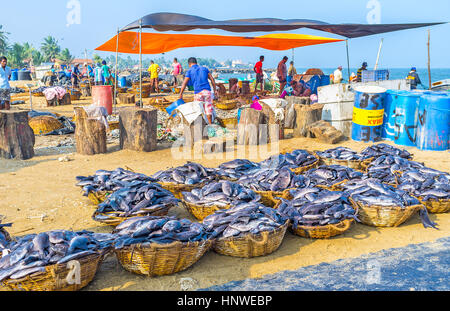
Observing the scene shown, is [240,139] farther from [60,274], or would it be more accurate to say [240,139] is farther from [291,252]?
[60,274]

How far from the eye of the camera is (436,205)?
534 centimetres

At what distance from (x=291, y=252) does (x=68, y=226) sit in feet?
9.43

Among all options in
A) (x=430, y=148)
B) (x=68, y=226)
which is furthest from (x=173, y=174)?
(x=430, y=148)

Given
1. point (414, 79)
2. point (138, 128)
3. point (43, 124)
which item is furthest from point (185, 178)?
point (414, 79)

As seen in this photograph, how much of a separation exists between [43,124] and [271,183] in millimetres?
8330

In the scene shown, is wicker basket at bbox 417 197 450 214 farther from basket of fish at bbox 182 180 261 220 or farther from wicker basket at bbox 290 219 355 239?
basket of fish at bbox 182 180 261 220

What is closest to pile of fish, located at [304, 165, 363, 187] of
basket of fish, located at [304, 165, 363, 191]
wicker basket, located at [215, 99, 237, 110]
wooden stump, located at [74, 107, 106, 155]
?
basket of fish, located at [304, 165, 363, 191]

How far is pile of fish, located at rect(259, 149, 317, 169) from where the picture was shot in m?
6.68

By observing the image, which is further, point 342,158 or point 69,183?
point 342,158

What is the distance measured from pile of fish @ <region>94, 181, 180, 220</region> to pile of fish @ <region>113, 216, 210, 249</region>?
1.67 ft

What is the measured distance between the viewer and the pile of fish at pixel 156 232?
145 inches

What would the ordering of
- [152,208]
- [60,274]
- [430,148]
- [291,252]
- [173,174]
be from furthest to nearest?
[430,148], [173,174], [152,208], [291,252], [60,274]

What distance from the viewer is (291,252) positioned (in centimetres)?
432
